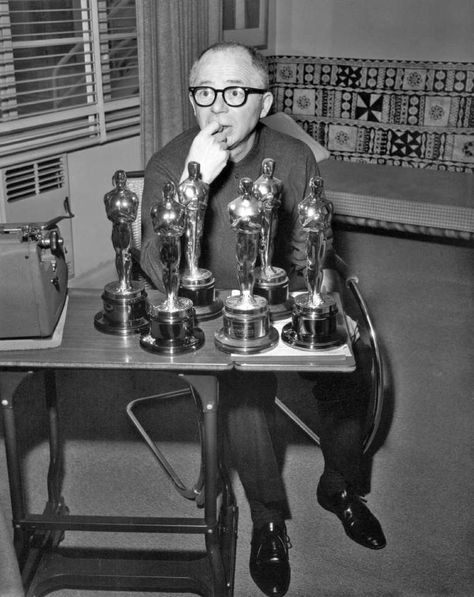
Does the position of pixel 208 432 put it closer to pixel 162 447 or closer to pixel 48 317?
pixel 48 317

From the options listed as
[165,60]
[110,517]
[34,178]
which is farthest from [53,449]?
[165,60]

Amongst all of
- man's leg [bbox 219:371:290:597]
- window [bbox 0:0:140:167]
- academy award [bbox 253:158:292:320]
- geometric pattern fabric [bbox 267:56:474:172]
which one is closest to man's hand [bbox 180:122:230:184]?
academy award [bbox 253:158:292:320]

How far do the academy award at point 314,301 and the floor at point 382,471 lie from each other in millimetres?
770

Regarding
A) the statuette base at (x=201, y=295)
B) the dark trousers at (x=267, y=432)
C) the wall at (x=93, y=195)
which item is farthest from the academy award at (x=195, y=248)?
the wall at (x=93, y=195)

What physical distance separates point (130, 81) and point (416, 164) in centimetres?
200

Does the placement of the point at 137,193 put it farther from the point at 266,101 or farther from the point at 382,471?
the point at 382,471

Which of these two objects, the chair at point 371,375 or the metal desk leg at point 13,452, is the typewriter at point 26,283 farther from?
the chair at point 371,375

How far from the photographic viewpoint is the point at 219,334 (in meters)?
1.72

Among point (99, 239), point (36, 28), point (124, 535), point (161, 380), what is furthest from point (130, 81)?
point (124, 535)

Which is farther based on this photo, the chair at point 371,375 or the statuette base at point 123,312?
the chair at point 371,375

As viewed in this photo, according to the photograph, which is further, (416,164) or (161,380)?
(416,164)

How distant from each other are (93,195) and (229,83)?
172 cm

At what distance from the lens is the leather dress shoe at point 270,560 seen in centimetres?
200

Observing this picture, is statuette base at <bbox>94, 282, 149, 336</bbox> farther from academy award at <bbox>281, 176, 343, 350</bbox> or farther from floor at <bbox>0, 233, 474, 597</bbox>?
floor at <bbox>0, 233, 474, 597</bbox>
